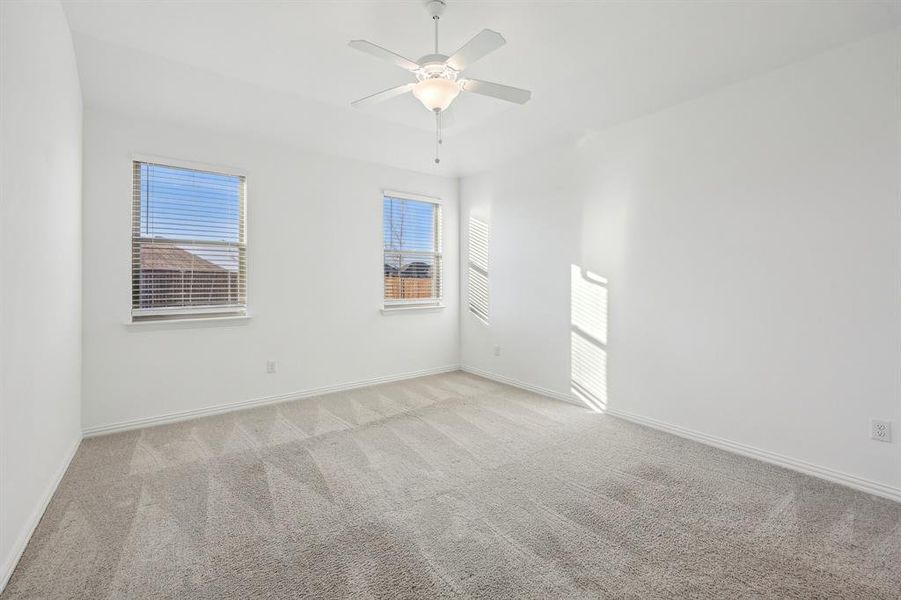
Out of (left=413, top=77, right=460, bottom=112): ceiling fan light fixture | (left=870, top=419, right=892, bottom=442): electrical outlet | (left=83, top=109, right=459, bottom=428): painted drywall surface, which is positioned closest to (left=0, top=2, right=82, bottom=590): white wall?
(left=83, top=109, right=459, bottom=428): painted drywall surface

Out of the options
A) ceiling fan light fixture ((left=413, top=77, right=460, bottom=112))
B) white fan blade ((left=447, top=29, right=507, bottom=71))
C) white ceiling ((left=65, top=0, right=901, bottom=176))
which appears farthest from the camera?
ceiling fan light fixture ((left=413, top=77, right=460, bottom=112))

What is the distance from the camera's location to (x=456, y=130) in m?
3.80

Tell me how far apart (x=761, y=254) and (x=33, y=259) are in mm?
4094

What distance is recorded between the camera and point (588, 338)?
391 cm

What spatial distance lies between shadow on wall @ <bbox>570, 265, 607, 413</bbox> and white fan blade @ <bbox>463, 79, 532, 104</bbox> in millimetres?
1946

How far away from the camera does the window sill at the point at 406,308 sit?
15.9ft

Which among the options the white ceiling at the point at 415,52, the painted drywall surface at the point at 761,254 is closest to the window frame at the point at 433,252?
the white ceiling at the point at 415,52

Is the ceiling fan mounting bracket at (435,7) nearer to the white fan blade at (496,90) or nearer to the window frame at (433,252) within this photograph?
the white fan blade at (496,90)

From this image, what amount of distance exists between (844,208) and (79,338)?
5158 millimetres

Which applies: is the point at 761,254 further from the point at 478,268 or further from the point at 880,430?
the point at 478,268

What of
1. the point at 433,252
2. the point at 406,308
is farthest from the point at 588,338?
the point at 433,252

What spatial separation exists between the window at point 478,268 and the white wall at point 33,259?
376cm

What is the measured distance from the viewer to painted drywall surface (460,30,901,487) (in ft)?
7.70

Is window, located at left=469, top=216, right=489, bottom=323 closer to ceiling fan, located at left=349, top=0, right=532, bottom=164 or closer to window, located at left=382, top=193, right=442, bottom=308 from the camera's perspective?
window, located at left=382, top=193, right=442, bottom=308
